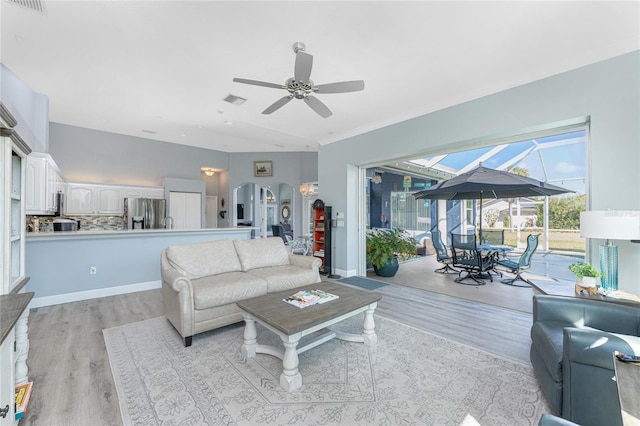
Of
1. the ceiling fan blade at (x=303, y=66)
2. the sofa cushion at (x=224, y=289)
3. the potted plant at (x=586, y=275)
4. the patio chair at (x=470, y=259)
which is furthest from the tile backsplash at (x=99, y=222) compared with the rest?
the potted plant at (x=586, y=275)

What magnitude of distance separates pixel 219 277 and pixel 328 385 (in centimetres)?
180

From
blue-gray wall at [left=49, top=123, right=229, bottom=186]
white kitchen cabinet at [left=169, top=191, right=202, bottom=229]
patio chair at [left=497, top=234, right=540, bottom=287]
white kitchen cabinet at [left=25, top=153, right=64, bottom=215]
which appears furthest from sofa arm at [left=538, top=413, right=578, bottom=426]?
blue-gray wall at [left=49, top=123, right=229, bottom=186]

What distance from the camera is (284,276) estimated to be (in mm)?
3355

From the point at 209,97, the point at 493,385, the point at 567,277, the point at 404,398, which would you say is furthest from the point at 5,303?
the point at 567,277

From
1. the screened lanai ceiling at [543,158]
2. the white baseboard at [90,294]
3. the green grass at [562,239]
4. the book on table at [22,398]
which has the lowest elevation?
the white baseboard at [90,294]

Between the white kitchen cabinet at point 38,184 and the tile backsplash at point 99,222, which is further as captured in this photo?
the tile backsplash at point 99,222

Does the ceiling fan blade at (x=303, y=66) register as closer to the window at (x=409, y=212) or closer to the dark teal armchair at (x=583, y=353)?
the dark teal armchair at (x=583, y=353)

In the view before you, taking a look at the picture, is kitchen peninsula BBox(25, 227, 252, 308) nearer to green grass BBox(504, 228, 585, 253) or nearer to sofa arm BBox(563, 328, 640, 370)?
sofa arm BBox(563, 328, 640, 370)

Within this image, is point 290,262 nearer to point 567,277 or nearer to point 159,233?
point 159,233

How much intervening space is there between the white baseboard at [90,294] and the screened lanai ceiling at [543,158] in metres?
5.73

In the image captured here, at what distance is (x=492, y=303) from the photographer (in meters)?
3.81

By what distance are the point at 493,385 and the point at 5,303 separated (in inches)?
127

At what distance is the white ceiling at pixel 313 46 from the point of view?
2.31 metres

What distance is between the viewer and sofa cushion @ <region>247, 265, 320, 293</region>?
10.6 ft
